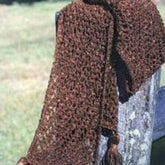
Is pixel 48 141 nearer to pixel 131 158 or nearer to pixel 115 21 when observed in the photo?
pixel 131 158

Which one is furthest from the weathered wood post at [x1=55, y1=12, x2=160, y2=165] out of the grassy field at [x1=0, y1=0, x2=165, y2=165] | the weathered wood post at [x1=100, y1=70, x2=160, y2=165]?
the grassy field at [x1=0, y1=0, x2=165, y2=165]

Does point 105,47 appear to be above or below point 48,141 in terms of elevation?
above

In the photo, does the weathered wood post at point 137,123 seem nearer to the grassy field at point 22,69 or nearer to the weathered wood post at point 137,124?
the weathered wood post at point 137,124

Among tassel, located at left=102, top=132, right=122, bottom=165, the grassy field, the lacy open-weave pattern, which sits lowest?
the grassy field

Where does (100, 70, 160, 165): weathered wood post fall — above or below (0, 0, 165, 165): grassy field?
above

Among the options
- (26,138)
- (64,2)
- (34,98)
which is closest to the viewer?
(26,138)

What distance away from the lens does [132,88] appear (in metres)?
1.84

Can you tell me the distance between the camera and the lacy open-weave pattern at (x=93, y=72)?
6.00 ft

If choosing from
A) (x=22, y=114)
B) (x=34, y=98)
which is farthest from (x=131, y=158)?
(x=34, y=98)

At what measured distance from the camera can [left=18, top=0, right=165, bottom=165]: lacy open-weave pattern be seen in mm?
1829

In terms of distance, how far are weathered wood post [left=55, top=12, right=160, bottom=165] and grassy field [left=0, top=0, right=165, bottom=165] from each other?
224 centimetres

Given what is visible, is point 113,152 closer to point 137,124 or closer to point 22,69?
point 137,124

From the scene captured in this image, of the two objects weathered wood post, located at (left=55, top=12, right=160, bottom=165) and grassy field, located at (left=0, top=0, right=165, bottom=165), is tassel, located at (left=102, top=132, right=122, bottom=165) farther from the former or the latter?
grassy field, located at (left=0, top=0, right=165, bottom=165)

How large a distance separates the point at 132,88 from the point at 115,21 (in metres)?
0.26
